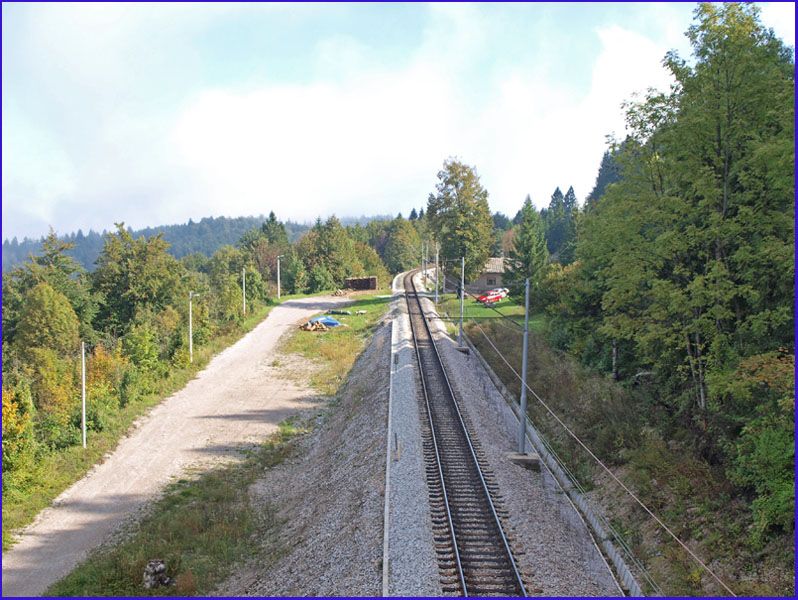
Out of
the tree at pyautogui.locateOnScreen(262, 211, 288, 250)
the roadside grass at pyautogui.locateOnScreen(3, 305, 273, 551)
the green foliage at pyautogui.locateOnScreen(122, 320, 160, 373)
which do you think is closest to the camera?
the roadside grass at pyautogui.locateOnScreen(3, 305, 273, 551)

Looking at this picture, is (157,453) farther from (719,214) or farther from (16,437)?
(719,214)

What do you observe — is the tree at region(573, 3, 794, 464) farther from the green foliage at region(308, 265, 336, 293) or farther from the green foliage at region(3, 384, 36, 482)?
the green foliage at region(308, 265, 336, 293)

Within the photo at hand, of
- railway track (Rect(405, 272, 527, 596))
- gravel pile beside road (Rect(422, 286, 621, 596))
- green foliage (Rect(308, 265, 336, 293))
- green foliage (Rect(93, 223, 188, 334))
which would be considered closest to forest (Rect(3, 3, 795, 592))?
gravel pile beside road (Rect(422, 286, 621, 596))

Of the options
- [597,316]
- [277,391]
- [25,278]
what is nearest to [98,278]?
[25,278]

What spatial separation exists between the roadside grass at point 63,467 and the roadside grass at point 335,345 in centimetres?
996

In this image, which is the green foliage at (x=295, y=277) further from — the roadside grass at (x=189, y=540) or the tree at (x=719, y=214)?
the tree at (x=719, y=214)

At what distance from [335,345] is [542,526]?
34.1m

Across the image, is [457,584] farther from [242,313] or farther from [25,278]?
[25,278]

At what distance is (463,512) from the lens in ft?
55.0

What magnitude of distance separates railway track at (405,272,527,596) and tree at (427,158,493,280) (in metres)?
34.8

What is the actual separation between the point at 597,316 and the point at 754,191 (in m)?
16.4

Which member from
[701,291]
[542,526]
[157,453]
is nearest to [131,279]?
[157,453]

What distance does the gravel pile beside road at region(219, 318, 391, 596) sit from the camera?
14133 mm

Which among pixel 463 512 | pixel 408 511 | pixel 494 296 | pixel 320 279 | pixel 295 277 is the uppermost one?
pixel 295 277
